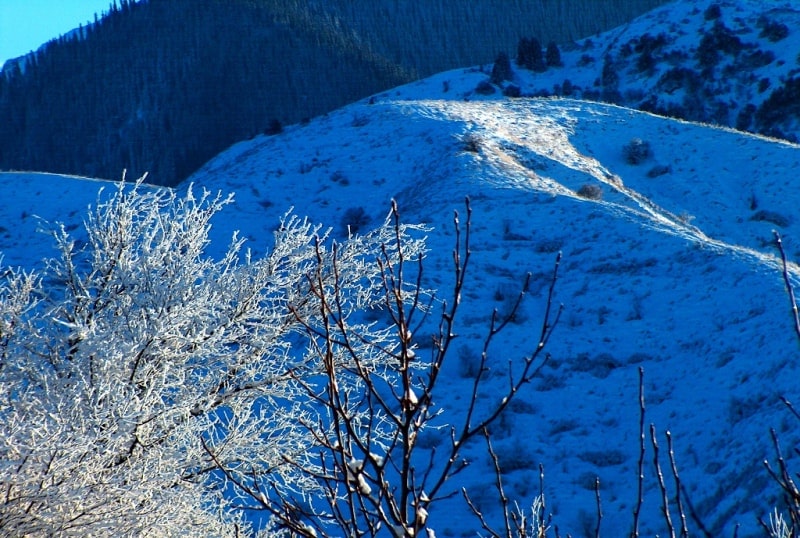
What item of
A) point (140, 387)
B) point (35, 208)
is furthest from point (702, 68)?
point (140, 387)

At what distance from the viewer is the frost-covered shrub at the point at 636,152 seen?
28016 millimetres

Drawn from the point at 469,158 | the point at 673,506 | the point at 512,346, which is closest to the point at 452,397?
the point at 512,346

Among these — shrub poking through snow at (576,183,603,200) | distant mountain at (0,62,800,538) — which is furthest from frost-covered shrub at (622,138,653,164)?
shrub poking through snow at (576,183,603,200)

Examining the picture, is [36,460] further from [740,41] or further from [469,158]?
[740,41]

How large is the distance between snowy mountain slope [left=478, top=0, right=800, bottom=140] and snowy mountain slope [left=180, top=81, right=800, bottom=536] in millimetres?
16349

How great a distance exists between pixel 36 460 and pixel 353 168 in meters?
21.0

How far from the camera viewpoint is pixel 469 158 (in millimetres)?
23641

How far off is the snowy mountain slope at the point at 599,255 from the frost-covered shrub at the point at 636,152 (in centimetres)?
25

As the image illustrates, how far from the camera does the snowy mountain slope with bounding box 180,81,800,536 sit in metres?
10.4

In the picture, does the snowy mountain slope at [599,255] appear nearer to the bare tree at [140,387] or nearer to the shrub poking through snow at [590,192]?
the shrub poking through snow at [590,192]

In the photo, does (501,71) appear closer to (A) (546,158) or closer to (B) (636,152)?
(B) (636,152)

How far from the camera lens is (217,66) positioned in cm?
8850

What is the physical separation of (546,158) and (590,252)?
27.4 ft

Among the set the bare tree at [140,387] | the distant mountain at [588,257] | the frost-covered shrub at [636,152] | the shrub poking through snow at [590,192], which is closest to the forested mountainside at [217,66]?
the distant mountain at [588,257]
